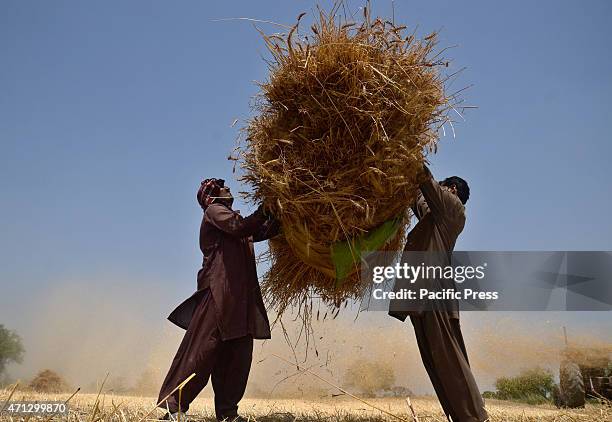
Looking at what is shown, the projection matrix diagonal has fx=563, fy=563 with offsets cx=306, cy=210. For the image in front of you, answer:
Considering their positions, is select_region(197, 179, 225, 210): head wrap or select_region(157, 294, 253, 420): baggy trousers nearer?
select_region(157, 294, 253, 420): baggy trousers

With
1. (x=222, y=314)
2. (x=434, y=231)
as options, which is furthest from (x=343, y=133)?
(x=222, y=314)

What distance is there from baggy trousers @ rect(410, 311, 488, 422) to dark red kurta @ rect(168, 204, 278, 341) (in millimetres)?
1139

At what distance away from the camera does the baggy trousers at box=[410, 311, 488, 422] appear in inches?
138

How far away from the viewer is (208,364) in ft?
12.8

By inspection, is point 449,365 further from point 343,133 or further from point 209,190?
point 209,190

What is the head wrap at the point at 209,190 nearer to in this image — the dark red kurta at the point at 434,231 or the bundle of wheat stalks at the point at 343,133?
the bundle of wheat stalks at the point at 343,133

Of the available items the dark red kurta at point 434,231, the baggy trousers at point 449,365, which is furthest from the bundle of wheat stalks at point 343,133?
the baggy trousers at point 449,365

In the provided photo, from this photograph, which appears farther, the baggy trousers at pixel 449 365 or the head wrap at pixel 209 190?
the head wrap at pixel 209 190

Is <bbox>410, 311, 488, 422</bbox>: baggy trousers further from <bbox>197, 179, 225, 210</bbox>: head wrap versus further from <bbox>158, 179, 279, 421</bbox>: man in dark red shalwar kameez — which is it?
<bbox>197, 179, 225, 210</bbox>: head wrap

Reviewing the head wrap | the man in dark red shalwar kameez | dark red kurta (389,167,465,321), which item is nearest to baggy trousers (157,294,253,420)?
the man in dark red shalwar kameez

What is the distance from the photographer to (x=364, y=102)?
3451mm

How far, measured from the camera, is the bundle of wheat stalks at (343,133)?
3.46m

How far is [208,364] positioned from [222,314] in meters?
0.35

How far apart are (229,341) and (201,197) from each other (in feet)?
3.64
